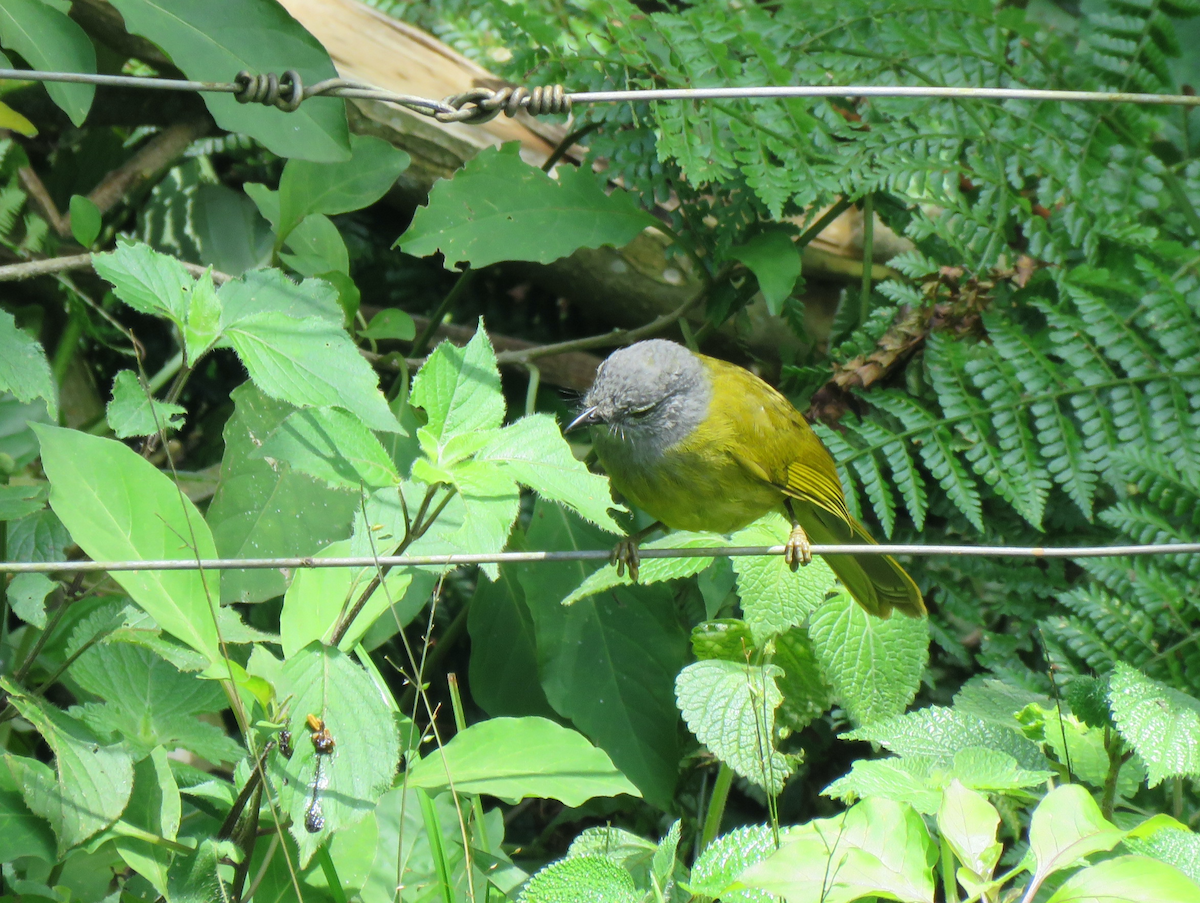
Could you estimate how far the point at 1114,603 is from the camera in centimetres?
272

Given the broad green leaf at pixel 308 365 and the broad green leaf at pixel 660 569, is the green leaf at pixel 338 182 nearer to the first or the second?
the broad green leaf at pixel 308 365

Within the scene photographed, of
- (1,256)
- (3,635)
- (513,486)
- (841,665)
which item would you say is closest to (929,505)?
(841,665)

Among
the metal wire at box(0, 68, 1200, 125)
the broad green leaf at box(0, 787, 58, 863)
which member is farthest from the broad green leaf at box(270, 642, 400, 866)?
the metal wire at box(0, 68, 1200, 125)

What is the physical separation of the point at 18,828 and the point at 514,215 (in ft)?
6.35

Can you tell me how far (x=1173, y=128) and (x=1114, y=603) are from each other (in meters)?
1.88

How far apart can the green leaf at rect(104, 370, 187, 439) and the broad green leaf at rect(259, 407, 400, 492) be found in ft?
0.95

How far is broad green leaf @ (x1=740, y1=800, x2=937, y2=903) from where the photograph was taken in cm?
142

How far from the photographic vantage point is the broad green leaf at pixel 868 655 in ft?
7.44

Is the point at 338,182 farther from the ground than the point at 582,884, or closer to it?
farther from the ground

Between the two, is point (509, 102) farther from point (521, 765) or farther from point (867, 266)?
point (867, 266)

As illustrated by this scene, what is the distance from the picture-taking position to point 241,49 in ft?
7.54

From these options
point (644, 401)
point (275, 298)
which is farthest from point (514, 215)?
point (275, 298)

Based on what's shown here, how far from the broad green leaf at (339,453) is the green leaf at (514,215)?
3.64 ft

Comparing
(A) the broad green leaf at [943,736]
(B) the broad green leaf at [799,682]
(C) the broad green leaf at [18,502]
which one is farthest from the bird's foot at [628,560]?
(C) the broad green leaf at [18,502]
